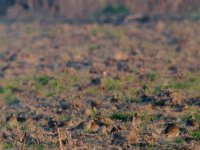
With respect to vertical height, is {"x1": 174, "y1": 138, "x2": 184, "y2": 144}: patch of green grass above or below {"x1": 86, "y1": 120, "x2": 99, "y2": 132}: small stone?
above

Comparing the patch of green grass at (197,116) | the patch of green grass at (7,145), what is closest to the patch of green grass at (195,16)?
the patch of green grass at (197,116)

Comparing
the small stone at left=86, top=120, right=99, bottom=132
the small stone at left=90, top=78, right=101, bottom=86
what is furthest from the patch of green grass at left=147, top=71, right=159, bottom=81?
the small stone at left=86, top=120, right=99, bottom=132

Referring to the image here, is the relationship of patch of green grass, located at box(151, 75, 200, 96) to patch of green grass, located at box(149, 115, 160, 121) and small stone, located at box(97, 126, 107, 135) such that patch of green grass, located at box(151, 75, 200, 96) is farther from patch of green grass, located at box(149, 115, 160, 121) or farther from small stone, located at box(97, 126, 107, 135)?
small stone, located at box(97, 126, 107, 135)

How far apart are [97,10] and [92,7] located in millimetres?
464

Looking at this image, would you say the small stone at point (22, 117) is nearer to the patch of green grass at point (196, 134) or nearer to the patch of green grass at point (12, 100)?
the patch of green grass at point (12, 100)

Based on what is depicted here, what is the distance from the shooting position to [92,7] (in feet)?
109

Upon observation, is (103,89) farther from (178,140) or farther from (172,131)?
(178,140)

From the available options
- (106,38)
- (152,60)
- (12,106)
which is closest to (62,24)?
(106,38)

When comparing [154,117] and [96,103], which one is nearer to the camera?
[154,117]

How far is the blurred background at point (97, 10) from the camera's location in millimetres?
30188

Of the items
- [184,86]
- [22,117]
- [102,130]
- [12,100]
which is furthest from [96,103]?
[184,86]

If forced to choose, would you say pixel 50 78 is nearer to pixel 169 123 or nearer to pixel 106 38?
pixel 169 123

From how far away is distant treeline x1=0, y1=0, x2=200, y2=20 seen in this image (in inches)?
1224

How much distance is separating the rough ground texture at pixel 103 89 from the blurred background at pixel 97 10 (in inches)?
172
